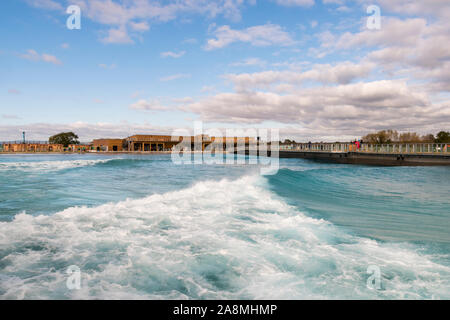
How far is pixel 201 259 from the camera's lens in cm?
374

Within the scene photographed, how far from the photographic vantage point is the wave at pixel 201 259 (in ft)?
9.54

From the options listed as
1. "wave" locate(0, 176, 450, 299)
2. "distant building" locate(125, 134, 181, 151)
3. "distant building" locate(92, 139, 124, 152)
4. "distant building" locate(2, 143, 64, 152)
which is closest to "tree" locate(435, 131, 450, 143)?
"distant building" locate(125, 134, 181, 151)

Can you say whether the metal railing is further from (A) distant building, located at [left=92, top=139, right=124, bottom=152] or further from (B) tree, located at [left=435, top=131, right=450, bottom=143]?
(A) distant building, located at [left=92, top=139, right=124, bottom=152]

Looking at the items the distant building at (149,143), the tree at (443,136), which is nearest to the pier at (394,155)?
the tree at (443,136)

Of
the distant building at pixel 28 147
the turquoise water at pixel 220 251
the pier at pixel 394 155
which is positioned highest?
the distant building at pixel 28 147

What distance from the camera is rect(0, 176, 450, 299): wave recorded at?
2908 mm

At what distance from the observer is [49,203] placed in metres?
7.37

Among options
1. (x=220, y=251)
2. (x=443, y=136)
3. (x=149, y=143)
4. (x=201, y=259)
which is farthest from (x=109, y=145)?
(x=443, y=136)

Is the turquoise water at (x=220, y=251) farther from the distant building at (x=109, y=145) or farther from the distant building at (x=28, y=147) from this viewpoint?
the distant building at (x=28, y=147)

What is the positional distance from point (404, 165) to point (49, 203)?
102 ft

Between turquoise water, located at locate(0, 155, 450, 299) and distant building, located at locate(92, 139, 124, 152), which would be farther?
distant building, located at locate(92, 139, 124, 152)

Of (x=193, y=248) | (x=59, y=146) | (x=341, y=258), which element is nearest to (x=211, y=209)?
(x=193, y=248)

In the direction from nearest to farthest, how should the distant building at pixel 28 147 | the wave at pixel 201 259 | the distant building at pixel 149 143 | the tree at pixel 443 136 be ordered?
the wave at pixel 201 259
the tree at pixel 443 136
the distant building at pixel 149 143
the distant building at pixel 28 147
